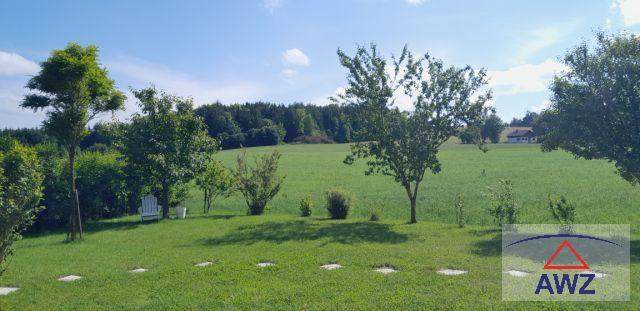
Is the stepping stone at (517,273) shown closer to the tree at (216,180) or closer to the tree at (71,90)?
the tree at (71,90)

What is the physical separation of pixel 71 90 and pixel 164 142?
Result: 5.37m

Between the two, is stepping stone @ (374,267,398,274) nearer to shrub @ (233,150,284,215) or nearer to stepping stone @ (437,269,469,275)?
stepping stone @ (437,269,469,275)

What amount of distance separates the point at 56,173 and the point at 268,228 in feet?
28.9

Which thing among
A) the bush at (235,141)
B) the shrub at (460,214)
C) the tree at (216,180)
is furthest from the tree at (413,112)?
the bush at (235,141)

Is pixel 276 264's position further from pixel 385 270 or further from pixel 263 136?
pixel 263 136

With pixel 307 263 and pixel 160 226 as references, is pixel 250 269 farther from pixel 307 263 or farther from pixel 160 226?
pixel 160 226

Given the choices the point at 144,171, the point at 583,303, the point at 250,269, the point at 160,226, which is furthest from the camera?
the point at 144,171

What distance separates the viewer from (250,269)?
8281 mm

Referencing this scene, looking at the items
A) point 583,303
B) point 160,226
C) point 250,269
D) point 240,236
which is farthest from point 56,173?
point 583,303

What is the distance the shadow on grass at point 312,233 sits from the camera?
37.7 feet

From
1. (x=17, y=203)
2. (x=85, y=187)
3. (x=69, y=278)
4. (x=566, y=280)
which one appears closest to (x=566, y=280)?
(x=566, y=280)

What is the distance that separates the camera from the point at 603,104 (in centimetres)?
1041

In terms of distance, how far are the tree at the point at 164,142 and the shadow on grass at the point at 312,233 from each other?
5218 millimetres

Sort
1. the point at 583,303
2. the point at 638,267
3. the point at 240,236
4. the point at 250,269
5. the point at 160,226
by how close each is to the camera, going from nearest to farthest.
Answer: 1. the point at 583,303
2. the point at 638,267
3. the point at 250,269
4. the point at 240,236
5. the point at 160,226
